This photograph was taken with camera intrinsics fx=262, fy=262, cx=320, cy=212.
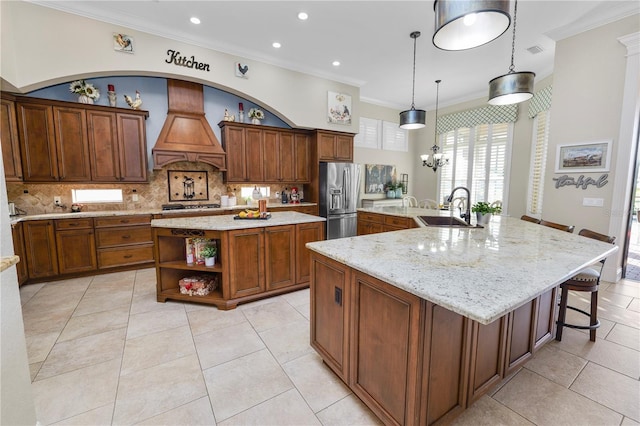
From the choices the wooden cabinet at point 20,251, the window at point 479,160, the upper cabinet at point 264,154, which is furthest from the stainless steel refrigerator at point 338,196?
the wooden cabinet at point 20,251

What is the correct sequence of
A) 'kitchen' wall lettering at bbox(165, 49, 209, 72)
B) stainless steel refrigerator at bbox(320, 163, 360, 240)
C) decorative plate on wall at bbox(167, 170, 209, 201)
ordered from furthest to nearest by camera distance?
stainless steel refrigerator at bbox(320, 163, 360, 240) < decorative plate on wall at bbox(167, 170, 209, 201) < 'kitchen' wall lettering at bbox(165, 49, 209, 72)

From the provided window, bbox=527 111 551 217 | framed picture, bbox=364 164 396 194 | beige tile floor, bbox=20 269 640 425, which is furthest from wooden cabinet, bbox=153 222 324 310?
window, bbox=527 111 551 217

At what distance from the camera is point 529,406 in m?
1.63

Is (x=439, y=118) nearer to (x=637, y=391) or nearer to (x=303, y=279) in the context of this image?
(x=303, y=279)

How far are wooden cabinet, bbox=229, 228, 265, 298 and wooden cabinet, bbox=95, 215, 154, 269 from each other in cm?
217

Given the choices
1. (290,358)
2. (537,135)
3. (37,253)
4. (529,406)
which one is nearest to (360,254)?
(290,358)

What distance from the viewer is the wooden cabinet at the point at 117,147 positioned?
12.8 feet

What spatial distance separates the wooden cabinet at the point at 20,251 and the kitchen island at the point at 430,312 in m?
3.93

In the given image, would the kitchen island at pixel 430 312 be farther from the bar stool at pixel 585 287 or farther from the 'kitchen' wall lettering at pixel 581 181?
the 'kitchen' wall lettering at pixel 581 181

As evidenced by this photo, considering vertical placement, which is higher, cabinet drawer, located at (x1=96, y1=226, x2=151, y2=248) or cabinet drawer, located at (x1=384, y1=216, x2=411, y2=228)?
cabinet drawer, located at (x1=384, y1=216, x2=411, y2=228)

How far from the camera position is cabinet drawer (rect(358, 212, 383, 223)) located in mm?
4414

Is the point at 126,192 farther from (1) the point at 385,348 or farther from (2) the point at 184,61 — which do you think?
(1) the point at 385,348

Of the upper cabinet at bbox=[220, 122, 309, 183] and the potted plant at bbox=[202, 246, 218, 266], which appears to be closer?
the potted plant at bbox=[202, 246, 218, 266]

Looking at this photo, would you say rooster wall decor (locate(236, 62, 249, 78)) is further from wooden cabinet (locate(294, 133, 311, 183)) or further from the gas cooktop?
the gas cooktop
